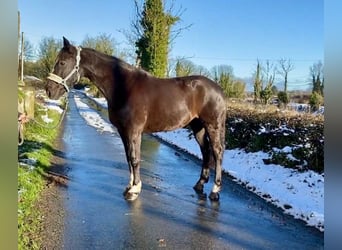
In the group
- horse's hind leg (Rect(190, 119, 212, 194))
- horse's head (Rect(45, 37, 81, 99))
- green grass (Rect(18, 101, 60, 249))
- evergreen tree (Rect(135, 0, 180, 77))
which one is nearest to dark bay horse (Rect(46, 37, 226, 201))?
horse's head (Rect(45, 37, 81, 99))

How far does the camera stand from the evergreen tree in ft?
53.2

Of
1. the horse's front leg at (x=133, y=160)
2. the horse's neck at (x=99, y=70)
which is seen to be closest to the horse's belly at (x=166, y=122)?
the horse's front leg at (x=133, y=160)

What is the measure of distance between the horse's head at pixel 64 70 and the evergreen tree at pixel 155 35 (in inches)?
456

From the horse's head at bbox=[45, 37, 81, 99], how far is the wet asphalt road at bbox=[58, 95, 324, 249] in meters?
1.46

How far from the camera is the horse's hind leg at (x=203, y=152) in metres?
5.38

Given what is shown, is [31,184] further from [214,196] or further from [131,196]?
[214,196]

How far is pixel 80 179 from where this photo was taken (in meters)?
5.68

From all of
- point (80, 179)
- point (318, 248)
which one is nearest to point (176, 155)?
point (80, 179)

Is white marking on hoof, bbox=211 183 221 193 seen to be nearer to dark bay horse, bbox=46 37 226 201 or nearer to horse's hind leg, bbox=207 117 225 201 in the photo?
dark bay horse, bbox=46 37 226 201

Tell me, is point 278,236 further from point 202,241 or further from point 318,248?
point 202,241

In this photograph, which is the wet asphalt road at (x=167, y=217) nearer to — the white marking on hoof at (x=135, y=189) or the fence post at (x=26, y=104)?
the white marking on hoof at (x=135, y=189)

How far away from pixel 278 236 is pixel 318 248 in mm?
403

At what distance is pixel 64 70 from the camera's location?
465 centimetres
